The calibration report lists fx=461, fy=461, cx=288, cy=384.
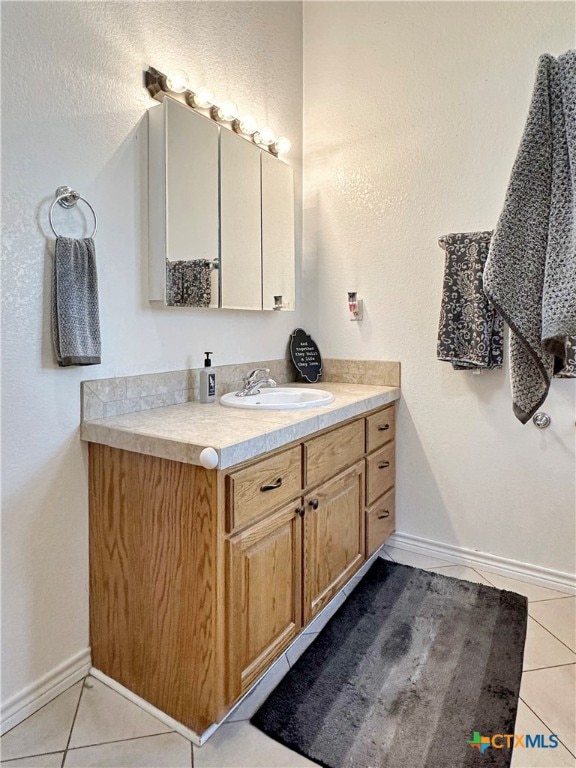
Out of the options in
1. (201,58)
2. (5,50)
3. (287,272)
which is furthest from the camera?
(287,272)

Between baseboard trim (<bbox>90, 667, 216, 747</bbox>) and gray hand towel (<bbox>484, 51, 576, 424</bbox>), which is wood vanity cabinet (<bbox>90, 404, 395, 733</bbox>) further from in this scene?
gray hand towel (<bbox>484, 51, 576, 424</bbox>)

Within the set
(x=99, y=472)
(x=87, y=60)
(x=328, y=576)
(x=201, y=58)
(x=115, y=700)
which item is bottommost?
(x=115, y=700)

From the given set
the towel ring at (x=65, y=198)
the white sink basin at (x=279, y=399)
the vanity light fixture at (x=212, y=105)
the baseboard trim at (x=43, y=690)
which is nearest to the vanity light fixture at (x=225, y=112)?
the vanity light fixture at (x=212, y=105)

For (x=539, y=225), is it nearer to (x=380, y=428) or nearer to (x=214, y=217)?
(x=214, y=217)

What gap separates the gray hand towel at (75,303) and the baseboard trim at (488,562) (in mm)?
1829

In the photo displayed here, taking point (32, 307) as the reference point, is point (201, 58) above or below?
above

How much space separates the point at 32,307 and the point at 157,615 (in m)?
0.98

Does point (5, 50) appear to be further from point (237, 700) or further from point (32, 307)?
point (237, 700)

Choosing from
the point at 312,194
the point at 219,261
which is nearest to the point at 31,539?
the point at 219,261

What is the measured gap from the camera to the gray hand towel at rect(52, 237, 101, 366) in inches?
54.3

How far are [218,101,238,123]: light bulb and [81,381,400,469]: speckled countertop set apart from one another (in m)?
1.23

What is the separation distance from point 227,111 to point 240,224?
1.53 feet

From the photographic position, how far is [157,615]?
1.37m

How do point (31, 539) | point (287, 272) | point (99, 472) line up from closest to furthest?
point (31, 539) → point (99, 472) → point (287, 272)
